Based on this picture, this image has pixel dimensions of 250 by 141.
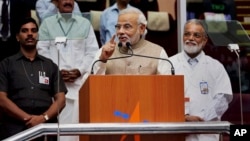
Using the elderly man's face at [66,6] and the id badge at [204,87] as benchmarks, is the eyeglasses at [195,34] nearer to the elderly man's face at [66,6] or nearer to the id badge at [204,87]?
the id badge at [204,87]

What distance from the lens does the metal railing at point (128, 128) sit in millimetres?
4305

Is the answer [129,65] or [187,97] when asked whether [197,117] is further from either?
[129,65]

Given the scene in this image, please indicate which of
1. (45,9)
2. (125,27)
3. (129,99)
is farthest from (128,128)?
(45,9)

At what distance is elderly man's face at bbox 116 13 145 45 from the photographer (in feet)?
19.3

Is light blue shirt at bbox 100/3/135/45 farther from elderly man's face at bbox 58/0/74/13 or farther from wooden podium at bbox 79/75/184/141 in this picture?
wooden podium at bbox 79/75/184/141

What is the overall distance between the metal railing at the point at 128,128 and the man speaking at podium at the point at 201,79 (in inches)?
83.3

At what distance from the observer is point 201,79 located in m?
6.91

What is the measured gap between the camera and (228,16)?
873 cm

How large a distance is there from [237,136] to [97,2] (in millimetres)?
4470

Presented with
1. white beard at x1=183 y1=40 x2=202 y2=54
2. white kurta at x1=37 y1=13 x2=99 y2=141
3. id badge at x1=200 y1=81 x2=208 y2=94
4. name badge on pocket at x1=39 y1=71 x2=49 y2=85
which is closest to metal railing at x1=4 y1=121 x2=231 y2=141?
name badge on pocket at x1=39 y1=71 x2=49 y2=85

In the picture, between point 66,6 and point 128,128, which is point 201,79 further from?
point 128,128

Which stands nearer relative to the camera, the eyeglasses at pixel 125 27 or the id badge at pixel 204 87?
the eyeglasses at pixel 125 27

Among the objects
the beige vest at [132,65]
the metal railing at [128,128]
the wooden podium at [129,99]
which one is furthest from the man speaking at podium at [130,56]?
the metal railing at [128,128]

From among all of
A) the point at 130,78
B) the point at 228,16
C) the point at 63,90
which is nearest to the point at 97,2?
the point at 228,16
